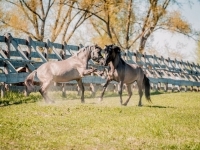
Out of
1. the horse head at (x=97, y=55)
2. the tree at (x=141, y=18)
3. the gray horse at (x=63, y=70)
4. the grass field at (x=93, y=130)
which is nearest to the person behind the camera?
the grass field at (x=93, y=130)

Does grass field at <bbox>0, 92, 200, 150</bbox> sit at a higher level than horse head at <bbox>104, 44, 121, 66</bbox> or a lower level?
lower

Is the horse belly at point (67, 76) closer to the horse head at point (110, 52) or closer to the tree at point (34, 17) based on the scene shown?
the horse head at point (110, 52)

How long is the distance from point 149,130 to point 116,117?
1.70m

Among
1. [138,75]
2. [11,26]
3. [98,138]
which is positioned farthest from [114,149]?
[11,26]

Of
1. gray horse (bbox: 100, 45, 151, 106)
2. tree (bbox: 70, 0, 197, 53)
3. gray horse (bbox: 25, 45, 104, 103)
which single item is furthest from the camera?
tree (bbox: 70, 0, 197, 53)

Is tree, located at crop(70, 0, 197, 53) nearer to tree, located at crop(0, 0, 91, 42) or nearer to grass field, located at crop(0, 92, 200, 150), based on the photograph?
tree, located at crop(0, 0, 91, 42)

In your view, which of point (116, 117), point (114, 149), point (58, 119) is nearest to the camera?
point (114, 149)

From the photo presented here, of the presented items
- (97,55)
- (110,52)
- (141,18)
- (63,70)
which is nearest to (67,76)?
(63,70)

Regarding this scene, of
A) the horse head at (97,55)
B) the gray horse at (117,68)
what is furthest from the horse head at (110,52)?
the horse head at (97,55)

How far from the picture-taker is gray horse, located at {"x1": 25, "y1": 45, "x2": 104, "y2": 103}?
10844 millimetres

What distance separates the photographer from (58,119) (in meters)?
7.42

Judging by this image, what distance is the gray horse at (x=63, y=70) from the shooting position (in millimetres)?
10844

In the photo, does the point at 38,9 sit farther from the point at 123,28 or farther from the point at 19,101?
the point at 19,101

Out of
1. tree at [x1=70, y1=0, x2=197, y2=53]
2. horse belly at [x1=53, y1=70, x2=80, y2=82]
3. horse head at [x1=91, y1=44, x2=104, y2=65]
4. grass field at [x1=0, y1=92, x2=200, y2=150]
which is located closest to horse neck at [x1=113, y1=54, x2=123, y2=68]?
horse head at [x1=91, y1=44, x2=104, y2=65]
